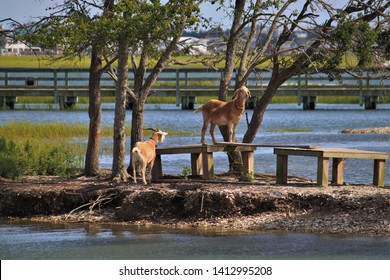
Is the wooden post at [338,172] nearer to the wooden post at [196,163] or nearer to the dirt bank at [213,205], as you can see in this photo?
the dirt bank at [213,205]

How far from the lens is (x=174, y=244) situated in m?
13.2

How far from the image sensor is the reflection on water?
1238 centimetres

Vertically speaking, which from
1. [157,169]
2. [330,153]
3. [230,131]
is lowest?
[157,169]

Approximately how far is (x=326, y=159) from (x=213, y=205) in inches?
76.6

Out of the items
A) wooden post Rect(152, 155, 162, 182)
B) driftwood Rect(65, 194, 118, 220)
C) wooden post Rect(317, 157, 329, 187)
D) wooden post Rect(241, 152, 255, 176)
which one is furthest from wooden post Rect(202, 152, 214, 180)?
wooden post Rect(317, 157, 329, 187)

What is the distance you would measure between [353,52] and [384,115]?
96.7 feet

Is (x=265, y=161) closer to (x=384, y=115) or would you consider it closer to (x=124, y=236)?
(x=124, y=236)

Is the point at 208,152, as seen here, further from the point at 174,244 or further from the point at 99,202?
the point at 174,244

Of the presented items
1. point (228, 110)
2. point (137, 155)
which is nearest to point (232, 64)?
point (228, 110)

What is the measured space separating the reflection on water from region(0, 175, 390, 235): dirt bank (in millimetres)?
421

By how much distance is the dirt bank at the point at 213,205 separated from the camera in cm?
1423

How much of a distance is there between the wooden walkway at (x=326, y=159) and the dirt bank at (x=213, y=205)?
22cm

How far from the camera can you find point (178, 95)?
4778cm

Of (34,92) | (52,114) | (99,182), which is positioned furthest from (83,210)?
(34,92)
